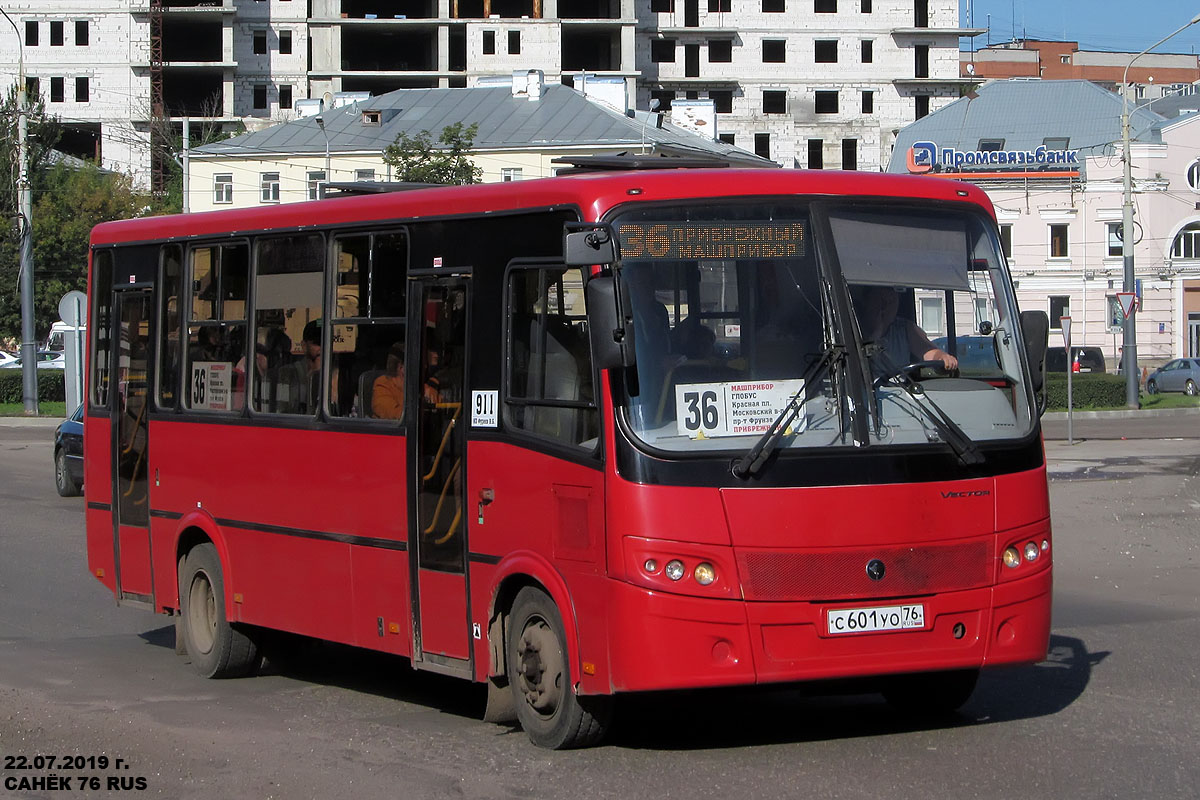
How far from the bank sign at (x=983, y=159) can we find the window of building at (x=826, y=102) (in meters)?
39.5

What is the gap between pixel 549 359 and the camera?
7.64m

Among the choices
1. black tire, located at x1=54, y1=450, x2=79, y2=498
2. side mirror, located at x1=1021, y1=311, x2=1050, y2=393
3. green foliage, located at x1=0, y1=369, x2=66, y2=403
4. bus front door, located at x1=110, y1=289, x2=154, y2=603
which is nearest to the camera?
side mirror, located at x1=1021, y1=311, x2=1050, y2=393

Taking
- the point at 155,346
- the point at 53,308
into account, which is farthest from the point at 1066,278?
the point at 155,346

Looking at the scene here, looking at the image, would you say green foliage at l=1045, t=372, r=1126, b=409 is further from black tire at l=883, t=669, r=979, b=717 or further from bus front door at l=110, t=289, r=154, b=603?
black tire at l=883, t=669, r=979, b=717

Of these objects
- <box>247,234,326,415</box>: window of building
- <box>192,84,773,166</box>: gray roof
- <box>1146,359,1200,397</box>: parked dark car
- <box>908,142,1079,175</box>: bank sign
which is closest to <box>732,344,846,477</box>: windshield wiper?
<box>247,234,326,415</box>: window of building

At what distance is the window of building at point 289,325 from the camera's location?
9422mm

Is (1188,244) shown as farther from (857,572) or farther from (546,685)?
(546,685)

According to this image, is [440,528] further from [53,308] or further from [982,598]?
[53,308]

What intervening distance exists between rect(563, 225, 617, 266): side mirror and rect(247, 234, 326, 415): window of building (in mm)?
2513

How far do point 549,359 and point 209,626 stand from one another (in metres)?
4.03

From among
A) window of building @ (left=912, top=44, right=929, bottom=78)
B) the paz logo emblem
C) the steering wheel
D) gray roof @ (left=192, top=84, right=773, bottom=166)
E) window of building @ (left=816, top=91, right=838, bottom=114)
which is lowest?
the paz logo emblem

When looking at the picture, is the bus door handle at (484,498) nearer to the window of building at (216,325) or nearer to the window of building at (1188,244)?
the window of building at (216,325)

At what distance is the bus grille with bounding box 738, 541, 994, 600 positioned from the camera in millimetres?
6949

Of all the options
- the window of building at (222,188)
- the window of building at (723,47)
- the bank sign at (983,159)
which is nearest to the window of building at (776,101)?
the window of building at (723,47)
